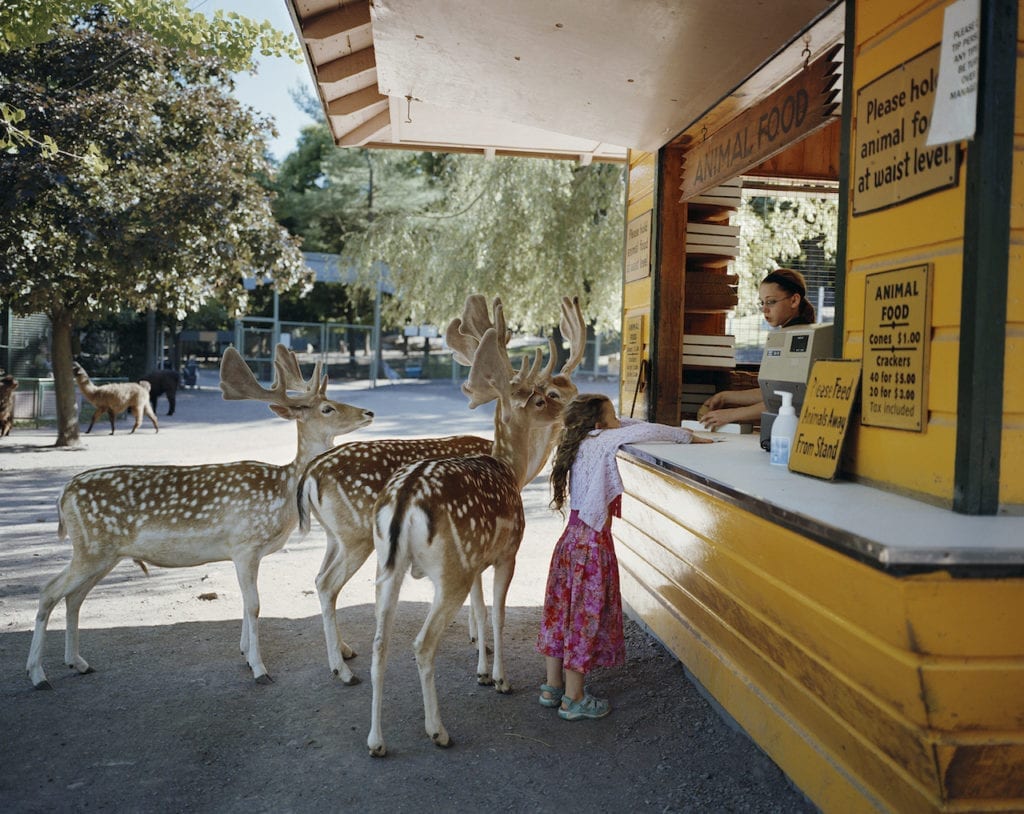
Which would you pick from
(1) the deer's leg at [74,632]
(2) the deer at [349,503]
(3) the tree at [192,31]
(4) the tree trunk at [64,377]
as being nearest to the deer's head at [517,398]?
(2) the deer at [349,503]

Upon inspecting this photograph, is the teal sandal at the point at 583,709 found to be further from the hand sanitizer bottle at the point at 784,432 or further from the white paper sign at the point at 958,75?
the white paper sign at the point at 958,75

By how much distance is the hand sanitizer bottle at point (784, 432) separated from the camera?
373 cm

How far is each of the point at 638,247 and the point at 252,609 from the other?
3793 mm

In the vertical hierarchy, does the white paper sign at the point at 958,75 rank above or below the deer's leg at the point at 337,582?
above

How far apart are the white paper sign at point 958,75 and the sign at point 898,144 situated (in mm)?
95

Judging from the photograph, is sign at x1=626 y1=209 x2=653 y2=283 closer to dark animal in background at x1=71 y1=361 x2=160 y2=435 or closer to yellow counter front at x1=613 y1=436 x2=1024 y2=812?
yellow counter front at x1=613 y1=436 x2=1024 y2=812

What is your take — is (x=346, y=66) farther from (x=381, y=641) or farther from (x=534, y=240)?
(x=534, y=240)

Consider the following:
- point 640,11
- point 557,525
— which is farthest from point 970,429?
point 557,525

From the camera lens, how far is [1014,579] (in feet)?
7.25

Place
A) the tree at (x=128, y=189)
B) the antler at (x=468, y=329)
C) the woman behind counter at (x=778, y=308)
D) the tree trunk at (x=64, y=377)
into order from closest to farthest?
1. the woman behind counter at (x=778, y=308)
2. the antler at (x=468, y=329)
3. the tree at (x=128, y=189)
4. the tree trunk at (x=64, y=377)

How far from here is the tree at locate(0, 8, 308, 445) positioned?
401 inches

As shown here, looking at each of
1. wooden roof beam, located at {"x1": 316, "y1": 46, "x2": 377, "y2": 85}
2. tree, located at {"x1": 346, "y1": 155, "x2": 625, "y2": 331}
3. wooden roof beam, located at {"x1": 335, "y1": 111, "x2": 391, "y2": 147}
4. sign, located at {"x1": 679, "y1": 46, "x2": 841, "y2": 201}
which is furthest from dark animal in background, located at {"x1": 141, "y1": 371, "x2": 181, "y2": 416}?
sign, located at {"x1": 679, "y1": 46, "x2": 841, "y2": 201}

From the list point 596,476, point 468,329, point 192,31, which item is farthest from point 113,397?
point 596,476

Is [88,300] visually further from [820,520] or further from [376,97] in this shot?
[820,520]
